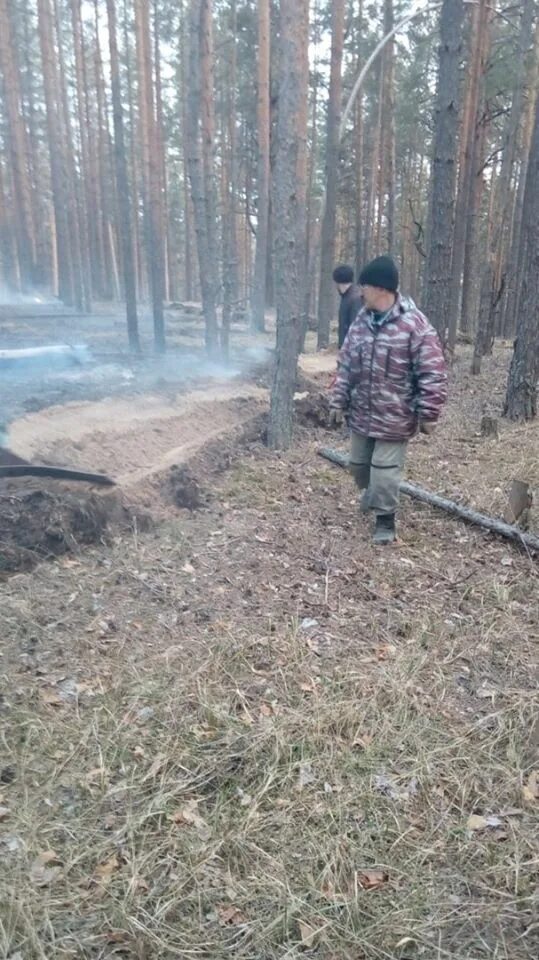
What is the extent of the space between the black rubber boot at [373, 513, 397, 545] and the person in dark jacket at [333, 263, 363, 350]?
3980 millimetres

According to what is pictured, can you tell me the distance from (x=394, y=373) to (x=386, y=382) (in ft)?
0.31

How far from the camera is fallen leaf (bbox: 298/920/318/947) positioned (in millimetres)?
2438

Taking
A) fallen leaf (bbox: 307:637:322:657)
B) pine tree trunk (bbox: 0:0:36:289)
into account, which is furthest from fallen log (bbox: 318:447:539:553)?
pine tree trunk (bbox: 0:0:36:289)

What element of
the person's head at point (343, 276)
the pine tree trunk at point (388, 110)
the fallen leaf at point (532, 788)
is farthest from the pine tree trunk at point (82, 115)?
the fallen leaf at point (532, 788)

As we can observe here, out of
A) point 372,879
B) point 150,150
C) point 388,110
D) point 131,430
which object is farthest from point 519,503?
point 388,110

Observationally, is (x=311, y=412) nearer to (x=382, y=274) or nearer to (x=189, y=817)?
(x=382, y=274)

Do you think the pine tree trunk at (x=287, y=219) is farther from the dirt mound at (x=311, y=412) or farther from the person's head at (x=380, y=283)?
the person's head at (x=380, y=283)

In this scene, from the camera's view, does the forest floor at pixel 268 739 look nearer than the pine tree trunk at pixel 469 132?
Yes

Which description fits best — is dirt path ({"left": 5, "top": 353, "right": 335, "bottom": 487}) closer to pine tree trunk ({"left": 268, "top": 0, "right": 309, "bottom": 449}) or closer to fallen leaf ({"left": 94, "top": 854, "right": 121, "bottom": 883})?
pine tree trunk ({"left": 268, "top": 0, "right": 309, "bottom": 449})

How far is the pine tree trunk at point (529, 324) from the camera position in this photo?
8.93 metres

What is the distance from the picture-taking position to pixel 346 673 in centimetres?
A: 386

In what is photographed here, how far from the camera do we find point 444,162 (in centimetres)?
1123

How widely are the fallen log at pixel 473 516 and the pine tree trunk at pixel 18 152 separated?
24100 mm

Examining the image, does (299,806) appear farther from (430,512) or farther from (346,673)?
(430,512)
